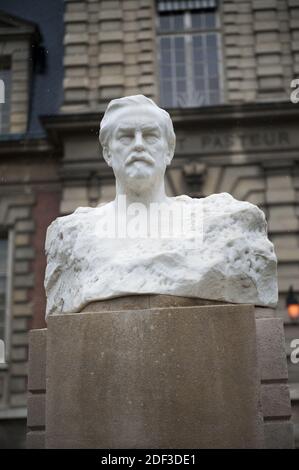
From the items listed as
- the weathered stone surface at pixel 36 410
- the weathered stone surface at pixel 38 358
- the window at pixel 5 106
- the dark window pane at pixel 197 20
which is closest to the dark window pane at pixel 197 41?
the dark window pane at pixel 197 20

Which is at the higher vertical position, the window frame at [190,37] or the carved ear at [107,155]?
the window frame at [190,37]

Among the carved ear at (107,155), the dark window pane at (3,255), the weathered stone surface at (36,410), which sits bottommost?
the weathered stone surface at (36,410)

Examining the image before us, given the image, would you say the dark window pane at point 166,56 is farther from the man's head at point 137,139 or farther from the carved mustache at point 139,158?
the carved mustache at point 139,158

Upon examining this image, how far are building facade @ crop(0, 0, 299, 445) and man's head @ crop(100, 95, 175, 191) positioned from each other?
739cm

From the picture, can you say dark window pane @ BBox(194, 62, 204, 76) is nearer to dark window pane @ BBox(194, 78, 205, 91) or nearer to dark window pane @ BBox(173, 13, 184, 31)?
dark window pane @ BBox(194, 78, 205, 91)

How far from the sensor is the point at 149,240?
3945 millimetres

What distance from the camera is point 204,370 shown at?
3375 millimetres

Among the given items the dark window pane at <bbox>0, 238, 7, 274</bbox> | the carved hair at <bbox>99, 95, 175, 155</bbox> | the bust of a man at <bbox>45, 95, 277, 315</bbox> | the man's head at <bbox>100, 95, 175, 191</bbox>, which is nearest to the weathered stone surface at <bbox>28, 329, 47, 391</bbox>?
the bust of a man at <bbox>45, 95, 277, 315</bbox>

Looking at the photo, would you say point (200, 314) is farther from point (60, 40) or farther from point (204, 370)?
point (60, 40)

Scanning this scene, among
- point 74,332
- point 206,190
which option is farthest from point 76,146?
point 74,332

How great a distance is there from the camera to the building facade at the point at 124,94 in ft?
40.0

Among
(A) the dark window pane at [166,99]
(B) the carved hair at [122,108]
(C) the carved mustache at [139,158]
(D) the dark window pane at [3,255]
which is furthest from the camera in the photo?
(A) the dark window pane at [166,99]

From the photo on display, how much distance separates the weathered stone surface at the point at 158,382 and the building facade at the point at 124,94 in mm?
7700

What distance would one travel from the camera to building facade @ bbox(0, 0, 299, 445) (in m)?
12.2
